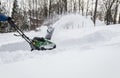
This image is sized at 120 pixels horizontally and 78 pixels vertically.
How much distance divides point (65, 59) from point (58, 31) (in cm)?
711

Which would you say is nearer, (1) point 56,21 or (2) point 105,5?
(1) point 56,21

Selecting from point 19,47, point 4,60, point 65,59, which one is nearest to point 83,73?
point 65,59

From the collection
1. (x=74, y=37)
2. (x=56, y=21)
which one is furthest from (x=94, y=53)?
(x=56, y=21)

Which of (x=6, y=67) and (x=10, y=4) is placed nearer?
(x=6, y=67)

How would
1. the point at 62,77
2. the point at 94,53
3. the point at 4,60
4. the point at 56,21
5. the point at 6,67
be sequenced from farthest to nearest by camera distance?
1. the point at 56,21
2. the point at 4,60
3. the point at 94,53
4. the point at 6,67
5. the point at 62,77

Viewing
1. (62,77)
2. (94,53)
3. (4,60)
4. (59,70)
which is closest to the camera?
(62,77)

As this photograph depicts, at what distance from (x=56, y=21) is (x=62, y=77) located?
8.38 meters

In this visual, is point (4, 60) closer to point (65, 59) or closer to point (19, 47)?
point (65, 59)

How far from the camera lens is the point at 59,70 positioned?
15.4ft

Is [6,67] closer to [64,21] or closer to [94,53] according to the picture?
[94,53]

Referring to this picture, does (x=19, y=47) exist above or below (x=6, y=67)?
below

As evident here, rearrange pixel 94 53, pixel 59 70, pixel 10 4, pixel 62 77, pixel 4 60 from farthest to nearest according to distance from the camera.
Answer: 1. pixel 10 4
2. pixel 4 60
3. pixel 94 53
4. pixel 59 70
5. pixel 62 77

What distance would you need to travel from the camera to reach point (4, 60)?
22.8 ft

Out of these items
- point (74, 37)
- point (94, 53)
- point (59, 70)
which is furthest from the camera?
point (74, 37)
